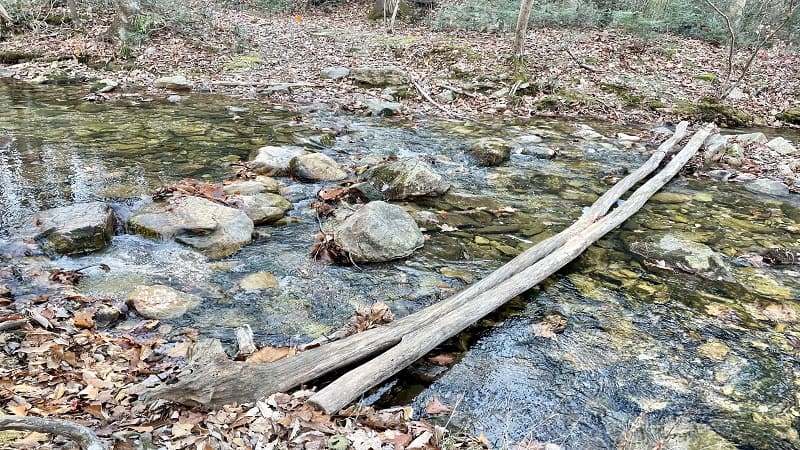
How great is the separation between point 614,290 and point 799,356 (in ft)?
4.31

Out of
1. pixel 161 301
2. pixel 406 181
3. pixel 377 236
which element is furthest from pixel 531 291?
pixel 161 301

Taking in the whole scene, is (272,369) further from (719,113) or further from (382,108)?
(719,113)

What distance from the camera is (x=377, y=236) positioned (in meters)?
4.83

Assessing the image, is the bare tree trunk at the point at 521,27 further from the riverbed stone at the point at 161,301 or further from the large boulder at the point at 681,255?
the riverbed stone at the point at 161,301

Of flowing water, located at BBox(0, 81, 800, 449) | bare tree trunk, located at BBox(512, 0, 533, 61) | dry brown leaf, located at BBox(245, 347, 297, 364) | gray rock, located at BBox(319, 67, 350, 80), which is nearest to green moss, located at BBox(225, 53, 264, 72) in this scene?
gray rock, located at BBox(319, 67, 350, 80)

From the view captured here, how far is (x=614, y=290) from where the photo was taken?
4488 mm

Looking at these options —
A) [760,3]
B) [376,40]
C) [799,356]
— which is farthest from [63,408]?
[760,3]

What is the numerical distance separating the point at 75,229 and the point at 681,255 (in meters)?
5.64

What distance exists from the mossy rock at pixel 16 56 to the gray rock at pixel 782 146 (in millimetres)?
16782

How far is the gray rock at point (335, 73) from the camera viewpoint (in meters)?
13.0

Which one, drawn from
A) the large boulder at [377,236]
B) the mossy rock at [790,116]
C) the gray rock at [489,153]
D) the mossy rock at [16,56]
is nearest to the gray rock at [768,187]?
the gray rock at [489,153]

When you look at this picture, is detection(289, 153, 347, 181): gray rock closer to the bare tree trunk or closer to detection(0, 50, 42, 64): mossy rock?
the bare tree trunk

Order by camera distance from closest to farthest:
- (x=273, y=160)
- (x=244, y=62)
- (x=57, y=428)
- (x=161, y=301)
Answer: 1. (x=57, y=428)
2. (x=161, y=301)
3. (x=273, y=160)
4. (x=244, y=62)

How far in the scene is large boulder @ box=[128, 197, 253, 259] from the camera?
486 centimetres
